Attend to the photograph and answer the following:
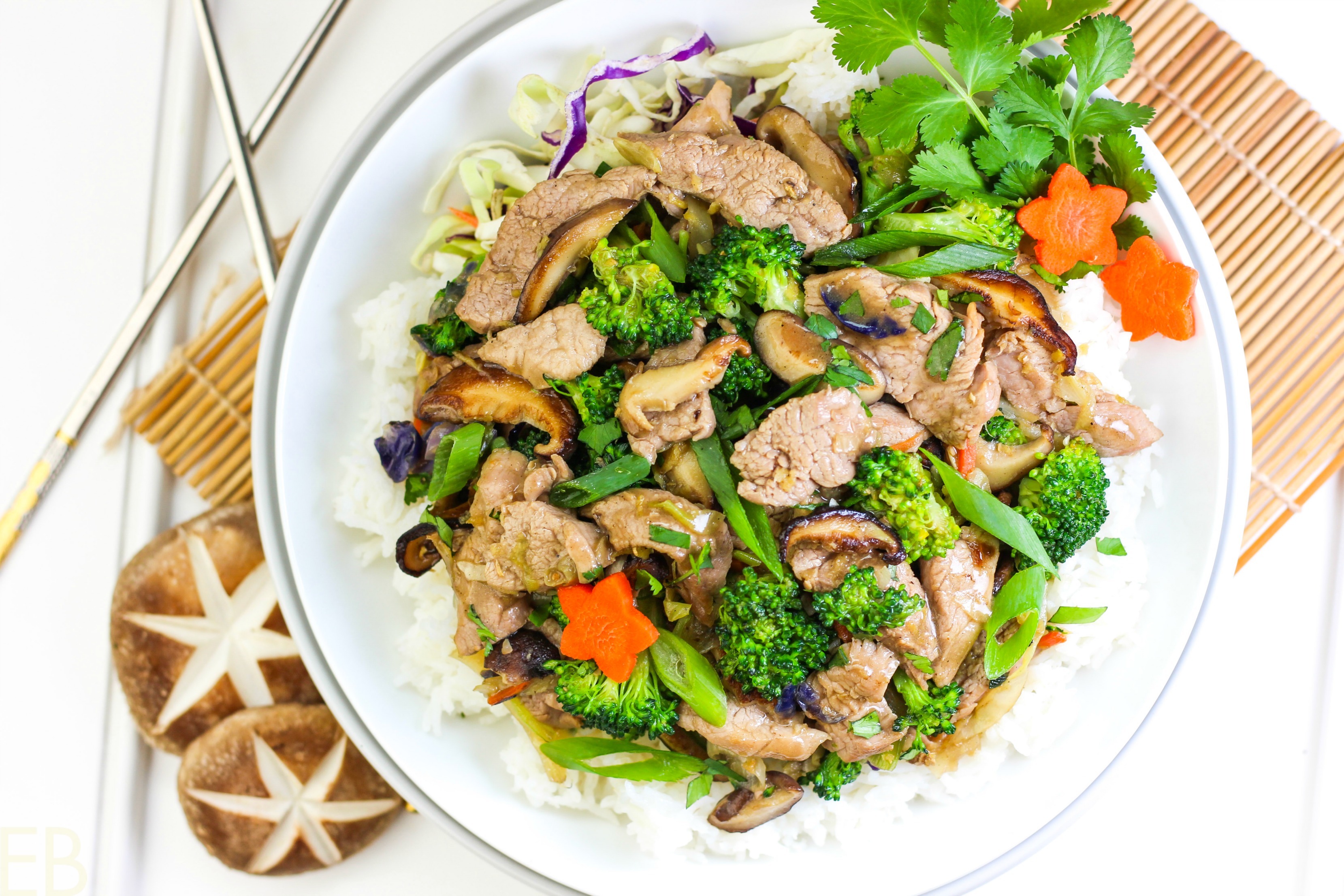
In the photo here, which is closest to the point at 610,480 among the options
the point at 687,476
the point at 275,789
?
the point at 687,476

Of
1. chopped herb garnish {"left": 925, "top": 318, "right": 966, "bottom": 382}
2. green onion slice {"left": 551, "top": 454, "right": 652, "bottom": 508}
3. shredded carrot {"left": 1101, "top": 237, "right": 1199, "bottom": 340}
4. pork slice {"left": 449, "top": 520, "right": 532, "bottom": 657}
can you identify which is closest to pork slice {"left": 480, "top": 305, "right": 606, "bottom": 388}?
green onion slice {"left": 551, "top": 454, "right": 652, "bottom": 508}

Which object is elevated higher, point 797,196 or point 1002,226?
point 1002,226

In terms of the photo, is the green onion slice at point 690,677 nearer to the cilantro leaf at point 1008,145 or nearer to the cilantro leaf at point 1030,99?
the cilantro leaf at point 1008,145

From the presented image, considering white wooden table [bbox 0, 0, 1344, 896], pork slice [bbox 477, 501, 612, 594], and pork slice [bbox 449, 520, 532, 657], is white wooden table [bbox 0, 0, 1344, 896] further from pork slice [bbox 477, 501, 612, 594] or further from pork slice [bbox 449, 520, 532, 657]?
pork slice [bbox 477, 501, 612, 594]

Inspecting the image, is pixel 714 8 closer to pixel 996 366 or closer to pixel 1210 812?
pixel 996 366

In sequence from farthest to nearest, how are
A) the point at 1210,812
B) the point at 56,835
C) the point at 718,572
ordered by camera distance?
the point at 56,835
the point at 1210,812
the point at 718,572

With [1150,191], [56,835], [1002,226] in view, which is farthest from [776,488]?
[56,835]

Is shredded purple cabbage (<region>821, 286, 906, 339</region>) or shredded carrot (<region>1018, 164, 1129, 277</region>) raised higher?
shredded carrot (<region>1018, 164, 1129, 277</region>)
